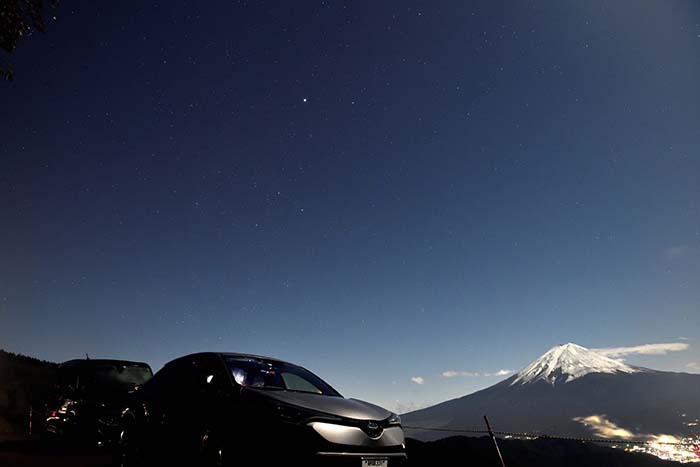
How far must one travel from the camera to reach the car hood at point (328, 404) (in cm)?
382

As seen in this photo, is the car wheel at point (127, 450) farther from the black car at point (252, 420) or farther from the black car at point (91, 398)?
the black car at point (91, 398)

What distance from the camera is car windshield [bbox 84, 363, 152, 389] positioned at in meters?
8.80

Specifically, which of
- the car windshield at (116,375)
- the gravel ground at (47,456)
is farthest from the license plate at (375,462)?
the car windshield at (116,375)

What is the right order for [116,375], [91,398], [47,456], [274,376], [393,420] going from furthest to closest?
[116,375] → [91,398] → [47,456] → [274,376] → [393,420]

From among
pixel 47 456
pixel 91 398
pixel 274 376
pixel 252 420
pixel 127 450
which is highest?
pixel 274 376

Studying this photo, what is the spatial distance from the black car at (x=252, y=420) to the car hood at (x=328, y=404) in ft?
0.04

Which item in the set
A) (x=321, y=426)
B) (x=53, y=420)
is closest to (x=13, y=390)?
(x=53, y=420)

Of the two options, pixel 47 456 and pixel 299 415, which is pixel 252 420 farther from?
pixel 47 456

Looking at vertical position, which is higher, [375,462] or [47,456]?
[375,462]

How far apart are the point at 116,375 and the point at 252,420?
701 cm

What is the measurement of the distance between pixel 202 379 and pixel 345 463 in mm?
2127

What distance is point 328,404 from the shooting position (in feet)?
13.3

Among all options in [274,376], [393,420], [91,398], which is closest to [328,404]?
[393,420]

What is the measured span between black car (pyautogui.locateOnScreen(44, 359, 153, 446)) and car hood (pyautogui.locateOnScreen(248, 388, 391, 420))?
5.60m
